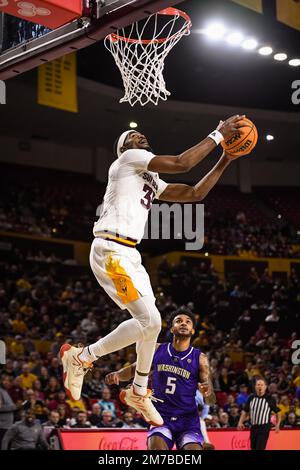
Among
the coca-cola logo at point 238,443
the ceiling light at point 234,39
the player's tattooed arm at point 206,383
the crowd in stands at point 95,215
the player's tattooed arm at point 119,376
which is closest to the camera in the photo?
the player's tattooed arm at point 119,376

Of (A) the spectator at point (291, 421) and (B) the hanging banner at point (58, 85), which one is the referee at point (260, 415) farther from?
(B) the hanging banner at point (58, 85)

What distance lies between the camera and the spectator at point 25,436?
11227 mm

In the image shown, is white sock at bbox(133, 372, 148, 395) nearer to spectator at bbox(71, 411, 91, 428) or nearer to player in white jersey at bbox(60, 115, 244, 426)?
player in white jersey at bbox(60, 115, 244, 426)

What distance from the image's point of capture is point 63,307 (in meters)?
18.8

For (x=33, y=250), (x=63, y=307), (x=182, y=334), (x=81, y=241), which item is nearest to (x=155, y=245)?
(x=81, y=241)

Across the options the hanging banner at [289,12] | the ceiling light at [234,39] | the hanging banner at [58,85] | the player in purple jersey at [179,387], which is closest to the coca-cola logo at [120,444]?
the player in purple jersey at [179,387]

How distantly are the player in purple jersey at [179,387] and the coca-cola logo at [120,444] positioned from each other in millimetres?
4387

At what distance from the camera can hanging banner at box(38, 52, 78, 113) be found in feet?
53.6

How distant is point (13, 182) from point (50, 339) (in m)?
8.64

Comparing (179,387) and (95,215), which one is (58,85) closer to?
(95,215)

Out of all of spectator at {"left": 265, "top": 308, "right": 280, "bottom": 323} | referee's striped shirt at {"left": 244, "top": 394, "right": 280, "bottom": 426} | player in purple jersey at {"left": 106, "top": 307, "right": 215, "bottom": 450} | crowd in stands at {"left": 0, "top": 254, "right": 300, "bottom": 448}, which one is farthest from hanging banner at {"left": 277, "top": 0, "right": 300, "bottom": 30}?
spectator at {"left": 265, "top": 308, "right": 280, "bottom": 323}

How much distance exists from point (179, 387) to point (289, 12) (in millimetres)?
7213

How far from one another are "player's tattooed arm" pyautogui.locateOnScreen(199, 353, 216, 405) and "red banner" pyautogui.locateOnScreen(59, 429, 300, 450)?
4446mm

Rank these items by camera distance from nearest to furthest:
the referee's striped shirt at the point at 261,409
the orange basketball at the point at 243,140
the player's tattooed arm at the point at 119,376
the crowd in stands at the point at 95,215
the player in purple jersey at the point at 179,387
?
the orange basketball at the point at 243,140 → the player's tattooed arm at the point at 119,376 → the player in purple jersey at the point at 179,387 → the referee's striped shirt at the point at 261,409 → the crowd in stands at the point at 95,215
